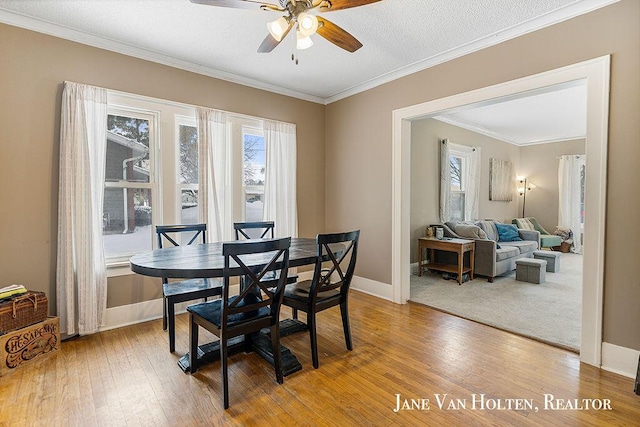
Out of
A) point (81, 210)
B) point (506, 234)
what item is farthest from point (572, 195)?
point (81, 210)

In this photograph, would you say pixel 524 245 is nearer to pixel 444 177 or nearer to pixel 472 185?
pixel 472 185

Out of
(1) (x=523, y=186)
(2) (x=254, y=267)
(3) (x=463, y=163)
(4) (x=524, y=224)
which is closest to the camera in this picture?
(2) (x=254, y=267)

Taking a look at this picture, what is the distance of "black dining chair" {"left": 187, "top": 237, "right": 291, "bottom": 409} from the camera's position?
184 centimetres

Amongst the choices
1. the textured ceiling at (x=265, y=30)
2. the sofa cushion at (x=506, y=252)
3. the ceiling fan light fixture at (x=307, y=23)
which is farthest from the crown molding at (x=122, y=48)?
the sofa cushion at (x=506, y=252)

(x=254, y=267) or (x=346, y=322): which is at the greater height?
(x=254, y=267)

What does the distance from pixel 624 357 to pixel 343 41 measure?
3018 millimetres

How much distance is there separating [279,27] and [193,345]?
222 cm

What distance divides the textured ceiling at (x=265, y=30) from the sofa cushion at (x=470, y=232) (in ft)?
9.34

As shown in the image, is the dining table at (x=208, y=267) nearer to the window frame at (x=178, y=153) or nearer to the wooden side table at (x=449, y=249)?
Answer: the window frame at (x=178, y=153)

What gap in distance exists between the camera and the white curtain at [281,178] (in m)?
4.01

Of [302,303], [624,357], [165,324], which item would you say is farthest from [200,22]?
[624,357]

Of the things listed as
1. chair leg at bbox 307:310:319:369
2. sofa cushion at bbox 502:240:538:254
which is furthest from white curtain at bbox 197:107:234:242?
sofa cushion at bbox 502:240:538:254

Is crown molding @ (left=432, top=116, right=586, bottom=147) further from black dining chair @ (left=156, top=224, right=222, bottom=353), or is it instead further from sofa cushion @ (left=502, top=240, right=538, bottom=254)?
black dining chair @ (left=156, top=224, right=222, bottom=353)

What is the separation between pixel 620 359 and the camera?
2.20 m
